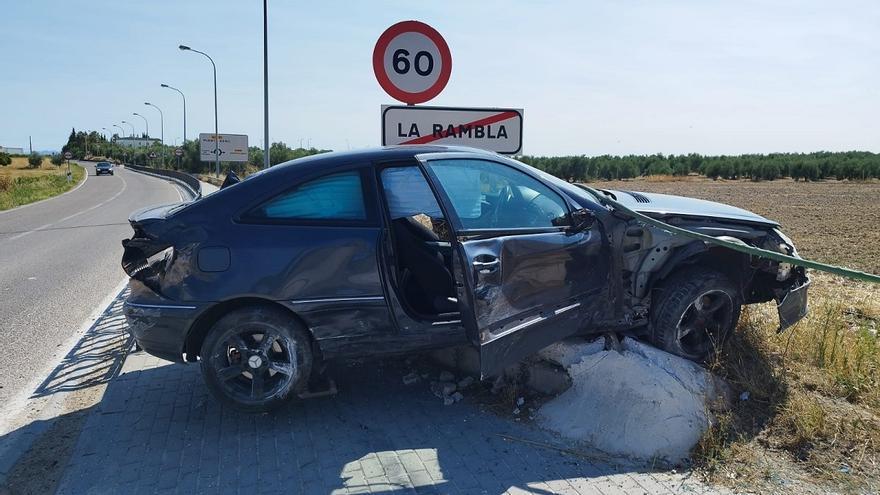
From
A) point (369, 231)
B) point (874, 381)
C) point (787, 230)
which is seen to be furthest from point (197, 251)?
point (787, 230)

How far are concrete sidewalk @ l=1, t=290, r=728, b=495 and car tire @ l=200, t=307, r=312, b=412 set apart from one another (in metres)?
0.20

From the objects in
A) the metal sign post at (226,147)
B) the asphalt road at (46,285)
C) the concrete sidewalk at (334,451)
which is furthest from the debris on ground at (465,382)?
the metal sign post at (226,147)

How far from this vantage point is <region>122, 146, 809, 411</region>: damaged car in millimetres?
3951

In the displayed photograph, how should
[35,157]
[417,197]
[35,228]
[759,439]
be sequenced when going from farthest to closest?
[35,157], [35,228], [417,197], [759,439]

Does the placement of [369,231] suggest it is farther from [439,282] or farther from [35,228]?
[35,228]

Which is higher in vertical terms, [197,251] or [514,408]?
[197,251]

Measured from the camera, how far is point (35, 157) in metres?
95.5

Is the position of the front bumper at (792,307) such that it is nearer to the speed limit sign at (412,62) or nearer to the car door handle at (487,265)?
the car door handle at (487,265)

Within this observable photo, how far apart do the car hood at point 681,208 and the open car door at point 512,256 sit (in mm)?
630

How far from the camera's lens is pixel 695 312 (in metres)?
4.68

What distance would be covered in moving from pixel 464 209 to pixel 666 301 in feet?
5.15

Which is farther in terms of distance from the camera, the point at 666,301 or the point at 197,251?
the point at 666,301

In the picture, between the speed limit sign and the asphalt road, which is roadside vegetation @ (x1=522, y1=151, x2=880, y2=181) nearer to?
the asphalt road

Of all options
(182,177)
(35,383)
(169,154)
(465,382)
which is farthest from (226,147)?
(169,154)
